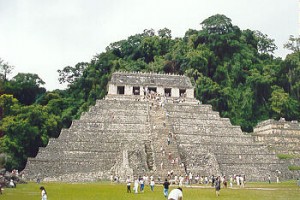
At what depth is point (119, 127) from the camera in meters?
34.5

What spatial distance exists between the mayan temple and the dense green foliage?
8.37m

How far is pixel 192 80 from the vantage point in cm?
5209

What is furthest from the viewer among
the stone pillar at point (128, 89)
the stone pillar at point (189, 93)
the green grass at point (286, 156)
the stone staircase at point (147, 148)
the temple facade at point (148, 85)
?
the stone pillar at point (189, 93)

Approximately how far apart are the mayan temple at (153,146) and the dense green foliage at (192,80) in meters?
8.37

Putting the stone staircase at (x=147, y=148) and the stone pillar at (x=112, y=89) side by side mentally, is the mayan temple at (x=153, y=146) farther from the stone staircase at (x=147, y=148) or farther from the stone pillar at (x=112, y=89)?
the stone pillar at (x=112, y=89)

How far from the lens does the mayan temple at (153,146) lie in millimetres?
29656

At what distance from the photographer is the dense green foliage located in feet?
141

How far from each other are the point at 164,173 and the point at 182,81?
18.3 m

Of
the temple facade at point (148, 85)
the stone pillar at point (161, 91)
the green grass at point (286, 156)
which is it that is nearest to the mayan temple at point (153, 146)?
the green grass at point (286, 156)

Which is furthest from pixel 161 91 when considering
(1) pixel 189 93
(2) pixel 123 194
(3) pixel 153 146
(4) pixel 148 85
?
(2) pixel 123 194

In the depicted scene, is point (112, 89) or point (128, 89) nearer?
point (112, 89)

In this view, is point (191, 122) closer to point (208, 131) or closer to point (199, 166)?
point (208, 131)

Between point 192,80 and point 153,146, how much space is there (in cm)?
2182

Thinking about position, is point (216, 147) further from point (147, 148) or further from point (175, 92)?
point (175, 92)
